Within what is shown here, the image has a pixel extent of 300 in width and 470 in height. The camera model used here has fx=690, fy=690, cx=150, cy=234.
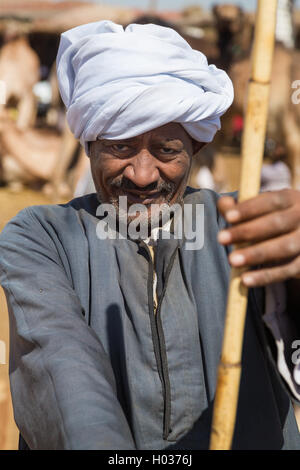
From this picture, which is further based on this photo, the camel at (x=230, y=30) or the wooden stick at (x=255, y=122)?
the camel at (x=230, y=30)

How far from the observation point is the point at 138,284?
1934mm

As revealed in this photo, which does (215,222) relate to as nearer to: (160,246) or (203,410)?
(160,246)

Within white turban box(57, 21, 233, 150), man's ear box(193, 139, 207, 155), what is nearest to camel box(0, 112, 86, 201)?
man's ear box(193, 139, 207, 155)

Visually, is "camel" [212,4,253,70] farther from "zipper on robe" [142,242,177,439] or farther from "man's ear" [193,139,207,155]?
"zipper on robe" [142,242,177,439]

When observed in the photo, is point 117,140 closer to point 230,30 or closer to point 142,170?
point 142,170

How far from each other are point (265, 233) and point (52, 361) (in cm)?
60

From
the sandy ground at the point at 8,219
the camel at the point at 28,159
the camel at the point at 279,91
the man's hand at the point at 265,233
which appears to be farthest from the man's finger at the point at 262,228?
the camel at the point at 28,159

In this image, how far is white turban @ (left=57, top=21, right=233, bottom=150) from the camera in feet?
6.61

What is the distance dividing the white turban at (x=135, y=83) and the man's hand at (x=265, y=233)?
0.72 m

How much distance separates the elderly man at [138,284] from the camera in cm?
158

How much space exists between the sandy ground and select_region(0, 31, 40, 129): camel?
2.61m

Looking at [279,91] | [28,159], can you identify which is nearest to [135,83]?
[279,91]

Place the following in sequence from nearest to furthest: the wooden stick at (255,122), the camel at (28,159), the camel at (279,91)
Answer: the wooden stick at (255,122) < the camel at (279,91) < the camel at (28,159)

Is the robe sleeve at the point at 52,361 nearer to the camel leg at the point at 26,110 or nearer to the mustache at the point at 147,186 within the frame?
the mustache at the point at 147,186
